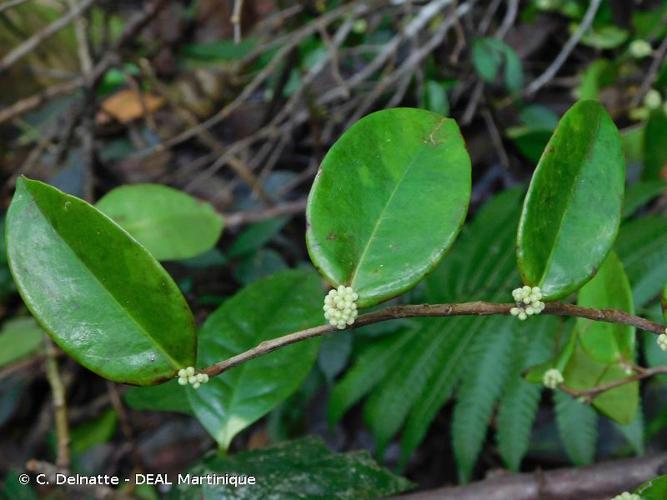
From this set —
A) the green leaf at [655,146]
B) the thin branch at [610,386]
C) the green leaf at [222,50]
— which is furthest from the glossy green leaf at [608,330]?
the green leaf at [222,50]

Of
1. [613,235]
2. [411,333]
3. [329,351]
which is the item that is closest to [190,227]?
[329,351]

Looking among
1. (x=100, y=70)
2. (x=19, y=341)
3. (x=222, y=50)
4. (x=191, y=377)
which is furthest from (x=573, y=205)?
(x=222, y=50)

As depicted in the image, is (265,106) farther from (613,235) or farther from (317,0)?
(613,235)

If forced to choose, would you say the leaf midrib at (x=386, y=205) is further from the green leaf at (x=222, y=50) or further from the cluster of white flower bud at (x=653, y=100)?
the green leaf at (x=222, y=50)

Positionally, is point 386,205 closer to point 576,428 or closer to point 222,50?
point 576,428

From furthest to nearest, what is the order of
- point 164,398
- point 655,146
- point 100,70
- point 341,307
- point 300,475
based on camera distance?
point 100,70 < point 655,146 < point 164,398 < point 300,475 < point 341,307

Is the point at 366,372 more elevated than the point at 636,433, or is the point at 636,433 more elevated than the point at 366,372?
the point at 366,372

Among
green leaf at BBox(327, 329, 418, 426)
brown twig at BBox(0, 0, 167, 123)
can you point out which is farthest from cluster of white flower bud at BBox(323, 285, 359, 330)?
brown twig at BBox(0, 0, 167, 123)
